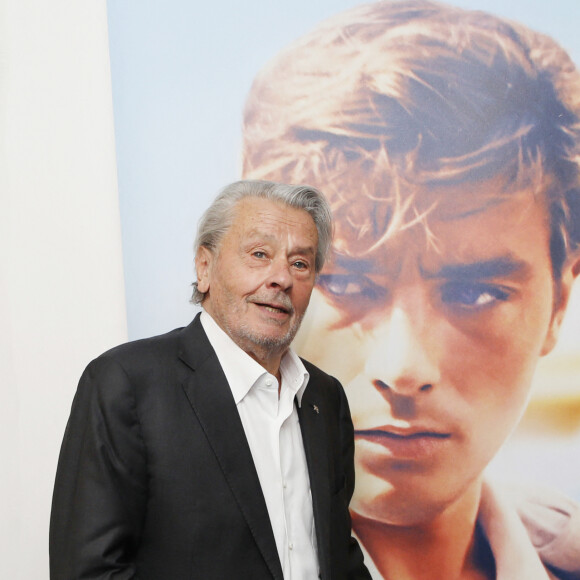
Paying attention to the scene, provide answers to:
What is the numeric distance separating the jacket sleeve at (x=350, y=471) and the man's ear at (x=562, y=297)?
0.53 meters

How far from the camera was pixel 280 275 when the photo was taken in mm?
1423

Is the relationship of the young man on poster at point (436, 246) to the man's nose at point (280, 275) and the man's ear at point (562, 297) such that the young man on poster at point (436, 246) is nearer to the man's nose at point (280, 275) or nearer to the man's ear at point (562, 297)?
the man's ear at point (562, 297)

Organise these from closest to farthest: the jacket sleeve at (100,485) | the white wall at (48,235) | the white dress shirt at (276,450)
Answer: the jacket sleeve at (100,485) → the white dress shirt at (276,450) → the white wall at (48,235)

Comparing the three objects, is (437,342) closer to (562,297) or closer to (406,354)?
(406,354)

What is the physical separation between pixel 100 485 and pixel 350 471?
655 millimetres

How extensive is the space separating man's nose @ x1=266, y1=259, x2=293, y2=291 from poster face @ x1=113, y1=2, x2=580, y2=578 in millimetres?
310

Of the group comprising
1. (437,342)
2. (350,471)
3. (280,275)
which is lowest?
(350,471)

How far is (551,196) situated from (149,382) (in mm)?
1138

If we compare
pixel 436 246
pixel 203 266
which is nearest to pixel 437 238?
pixel 436 246

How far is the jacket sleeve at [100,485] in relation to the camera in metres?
1.19

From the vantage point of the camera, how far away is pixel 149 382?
4.32 feet

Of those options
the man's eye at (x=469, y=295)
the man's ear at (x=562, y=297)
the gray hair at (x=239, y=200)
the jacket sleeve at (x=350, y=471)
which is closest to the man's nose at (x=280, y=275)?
the gray hair at (x=239, y=200)

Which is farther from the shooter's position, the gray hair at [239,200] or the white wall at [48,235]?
the white wall at [48,235]

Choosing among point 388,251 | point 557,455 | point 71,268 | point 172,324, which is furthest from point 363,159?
point 557,455
